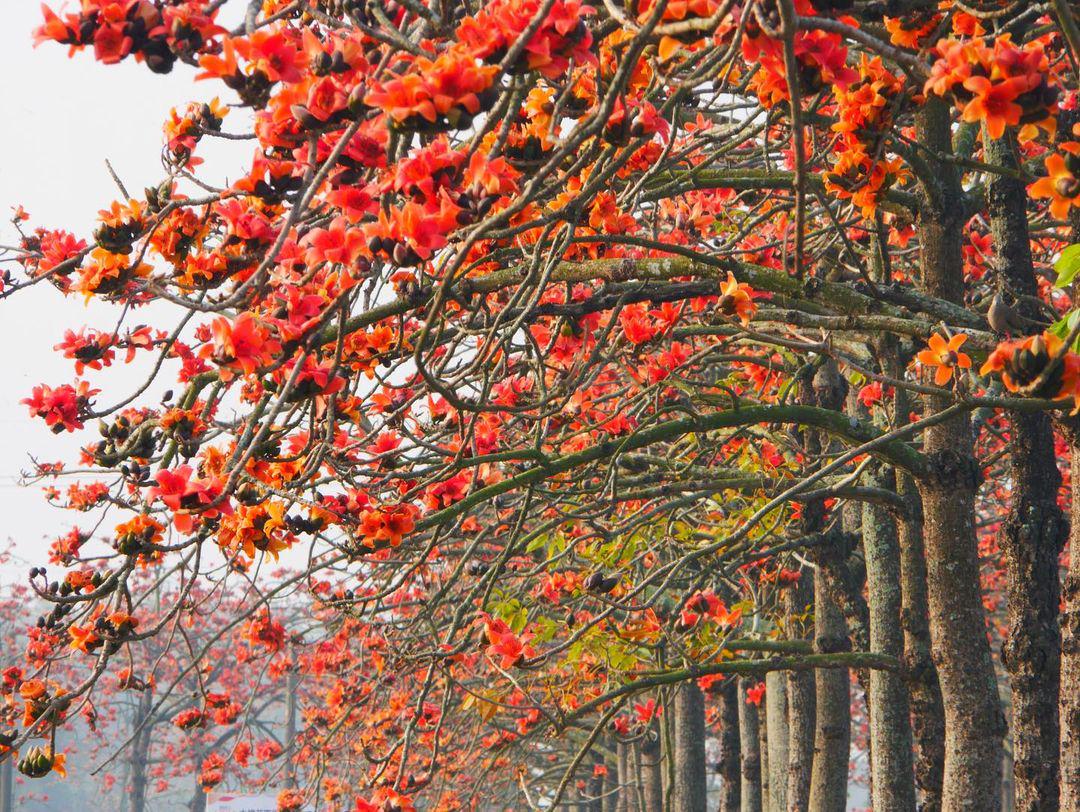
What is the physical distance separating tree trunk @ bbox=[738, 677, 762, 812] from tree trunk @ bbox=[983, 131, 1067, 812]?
6131 millimetres

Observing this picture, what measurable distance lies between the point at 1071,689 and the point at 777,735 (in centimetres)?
534

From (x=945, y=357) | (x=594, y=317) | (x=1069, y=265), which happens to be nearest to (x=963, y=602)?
(x=594, y=317)

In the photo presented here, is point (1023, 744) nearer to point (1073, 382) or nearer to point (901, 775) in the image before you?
point (901, 775)

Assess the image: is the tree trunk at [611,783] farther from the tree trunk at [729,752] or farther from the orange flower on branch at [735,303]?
the orange flower on branch at [735,303]

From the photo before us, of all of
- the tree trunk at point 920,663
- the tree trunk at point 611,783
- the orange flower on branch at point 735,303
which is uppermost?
the orange flower on branch at point 735,303

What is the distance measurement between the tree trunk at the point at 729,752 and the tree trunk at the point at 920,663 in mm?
5978

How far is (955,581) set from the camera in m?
4.57

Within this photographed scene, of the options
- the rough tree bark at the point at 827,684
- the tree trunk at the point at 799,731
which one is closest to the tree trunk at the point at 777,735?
the tree trunk at the point at 799,731

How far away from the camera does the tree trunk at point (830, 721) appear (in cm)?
695

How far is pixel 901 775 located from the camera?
18.7ft

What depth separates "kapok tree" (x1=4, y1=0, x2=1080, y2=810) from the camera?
1909 mm

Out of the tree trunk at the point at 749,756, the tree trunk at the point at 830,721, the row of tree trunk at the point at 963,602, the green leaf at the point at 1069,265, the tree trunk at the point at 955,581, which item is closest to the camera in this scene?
the green leaf at the point at 1069,265

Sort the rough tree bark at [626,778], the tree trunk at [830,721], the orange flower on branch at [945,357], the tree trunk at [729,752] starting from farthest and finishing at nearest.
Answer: the rough tree bark at [626,778], the tree trunk at [729,752], the tree trunk at [830,721], the orange flower on branch at [945,357]

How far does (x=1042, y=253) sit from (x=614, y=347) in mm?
4325
